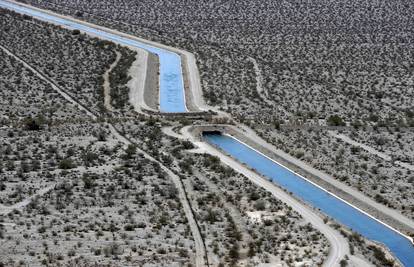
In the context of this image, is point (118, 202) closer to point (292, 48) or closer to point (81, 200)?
point (81, 200)

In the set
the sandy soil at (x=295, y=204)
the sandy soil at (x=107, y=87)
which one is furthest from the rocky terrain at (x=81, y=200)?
the sandy soil at (x=107, y=87)

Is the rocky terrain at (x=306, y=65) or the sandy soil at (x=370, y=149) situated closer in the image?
the sandy soil at (x=370, y=149)

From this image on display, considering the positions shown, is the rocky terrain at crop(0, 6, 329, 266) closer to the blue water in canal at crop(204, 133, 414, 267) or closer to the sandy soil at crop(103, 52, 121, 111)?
the sandy soil at crop(103, 52, 121, 111)

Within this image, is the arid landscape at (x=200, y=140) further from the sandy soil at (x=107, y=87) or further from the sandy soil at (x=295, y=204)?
the sandy soil at (x=107, y=87)

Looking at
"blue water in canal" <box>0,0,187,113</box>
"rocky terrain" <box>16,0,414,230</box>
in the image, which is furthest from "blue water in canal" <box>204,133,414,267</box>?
"blue water in canal" <box>0,0,187,113</box>

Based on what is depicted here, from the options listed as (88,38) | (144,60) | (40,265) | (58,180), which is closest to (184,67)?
(144,60)

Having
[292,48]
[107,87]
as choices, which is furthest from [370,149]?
[292,48]

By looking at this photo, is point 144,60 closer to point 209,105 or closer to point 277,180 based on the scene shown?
point 209,105
